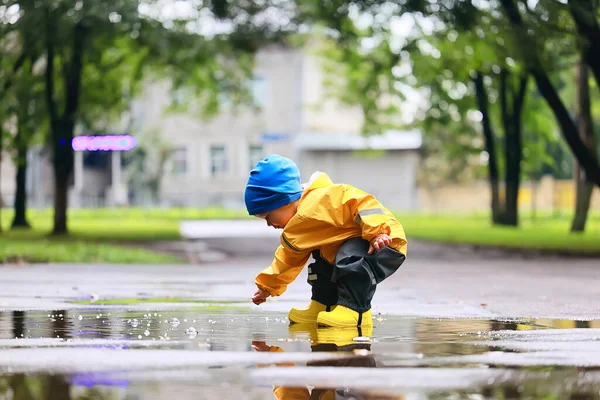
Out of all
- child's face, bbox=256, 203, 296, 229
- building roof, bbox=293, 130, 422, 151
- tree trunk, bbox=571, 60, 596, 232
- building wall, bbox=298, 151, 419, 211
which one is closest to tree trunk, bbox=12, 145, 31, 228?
tree trunk, bbox=571, 60, 596, 232

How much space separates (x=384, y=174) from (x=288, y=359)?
61.0 m

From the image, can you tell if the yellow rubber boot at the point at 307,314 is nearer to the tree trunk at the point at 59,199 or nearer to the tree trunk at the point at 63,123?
the tree trunk at the point at 63,123

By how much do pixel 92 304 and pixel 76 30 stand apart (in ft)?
58.6

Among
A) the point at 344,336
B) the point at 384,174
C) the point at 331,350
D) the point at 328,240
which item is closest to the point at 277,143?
the point at 384,174

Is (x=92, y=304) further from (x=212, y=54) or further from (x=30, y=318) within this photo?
(x=212, y=54)

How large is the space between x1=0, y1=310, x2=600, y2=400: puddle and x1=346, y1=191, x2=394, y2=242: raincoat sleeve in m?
0.60

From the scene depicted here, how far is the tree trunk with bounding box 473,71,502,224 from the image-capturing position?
3853 cm

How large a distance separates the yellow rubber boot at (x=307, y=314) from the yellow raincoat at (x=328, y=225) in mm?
243

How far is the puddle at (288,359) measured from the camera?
4305 millimetres

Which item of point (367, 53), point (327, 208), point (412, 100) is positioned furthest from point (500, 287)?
point (412, 100)

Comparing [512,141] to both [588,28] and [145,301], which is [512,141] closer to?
[588,28]

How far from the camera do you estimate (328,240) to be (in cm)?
735

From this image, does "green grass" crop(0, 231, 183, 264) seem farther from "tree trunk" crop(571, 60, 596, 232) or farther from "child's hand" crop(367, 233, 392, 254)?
"tree trunk" crop(571, 60, 596, 232)

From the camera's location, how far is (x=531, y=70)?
72.5 feet
